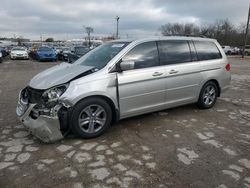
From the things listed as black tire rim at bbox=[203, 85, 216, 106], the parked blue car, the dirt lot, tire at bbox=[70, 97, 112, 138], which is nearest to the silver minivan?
tire at bbox=[70, 97, 112, 138]

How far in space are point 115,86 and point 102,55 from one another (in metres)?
0.91

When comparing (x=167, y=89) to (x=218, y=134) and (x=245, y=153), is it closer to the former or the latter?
(x=218, y=134)

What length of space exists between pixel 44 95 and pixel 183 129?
8.36ft

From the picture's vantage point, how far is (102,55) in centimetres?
484

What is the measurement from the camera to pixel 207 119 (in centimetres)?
523

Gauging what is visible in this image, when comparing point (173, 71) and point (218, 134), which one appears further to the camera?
point (173, 71)

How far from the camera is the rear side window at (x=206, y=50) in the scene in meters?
5.58

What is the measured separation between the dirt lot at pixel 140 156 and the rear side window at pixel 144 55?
118cm

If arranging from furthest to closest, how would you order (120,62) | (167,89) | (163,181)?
(167,89) → (120,62) → (163,181)

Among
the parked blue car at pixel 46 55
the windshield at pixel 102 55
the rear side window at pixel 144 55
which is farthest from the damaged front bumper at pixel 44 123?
the parked blue car at pixel 46 55

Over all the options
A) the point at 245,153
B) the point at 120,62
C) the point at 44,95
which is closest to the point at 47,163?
the point at 44,95

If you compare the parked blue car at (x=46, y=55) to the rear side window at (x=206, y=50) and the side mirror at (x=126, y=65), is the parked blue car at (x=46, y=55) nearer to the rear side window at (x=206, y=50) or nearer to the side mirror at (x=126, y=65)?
the rear side window at (x=206, y=50)

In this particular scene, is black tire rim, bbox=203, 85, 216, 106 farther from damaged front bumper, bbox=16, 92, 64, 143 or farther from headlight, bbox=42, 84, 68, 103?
damaged front bumper, bbox=16, 92, 64, 143

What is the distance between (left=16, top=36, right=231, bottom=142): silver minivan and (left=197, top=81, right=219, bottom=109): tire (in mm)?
32
